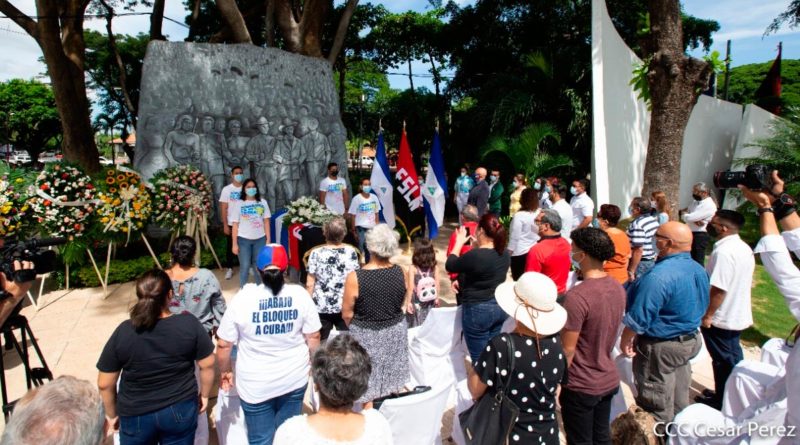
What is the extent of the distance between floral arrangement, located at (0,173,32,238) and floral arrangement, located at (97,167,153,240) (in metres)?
0.81

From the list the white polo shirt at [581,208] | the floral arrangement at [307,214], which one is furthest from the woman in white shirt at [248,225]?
the white polo shirt at [581,208]

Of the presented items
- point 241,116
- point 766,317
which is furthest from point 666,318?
point 241,116

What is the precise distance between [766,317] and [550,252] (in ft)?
13.7

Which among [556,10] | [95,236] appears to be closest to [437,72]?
[556,10]

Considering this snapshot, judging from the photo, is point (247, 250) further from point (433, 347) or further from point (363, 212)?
point (433, 347)

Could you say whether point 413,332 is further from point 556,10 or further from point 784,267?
point 556,10

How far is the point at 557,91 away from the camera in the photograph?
41.3ft

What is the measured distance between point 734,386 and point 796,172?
32.8 ft

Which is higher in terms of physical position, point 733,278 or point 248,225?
point 248,225

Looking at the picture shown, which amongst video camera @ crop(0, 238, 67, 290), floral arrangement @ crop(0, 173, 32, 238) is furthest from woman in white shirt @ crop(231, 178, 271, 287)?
video camera @ crop(0, 238, 67, 290)

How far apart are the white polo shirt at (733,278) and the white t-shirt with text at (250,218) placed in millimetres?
5124

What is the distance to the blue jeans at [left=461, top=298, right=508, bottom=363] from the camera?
3.75 metres

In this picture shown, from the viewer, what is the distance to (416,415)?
263 cm

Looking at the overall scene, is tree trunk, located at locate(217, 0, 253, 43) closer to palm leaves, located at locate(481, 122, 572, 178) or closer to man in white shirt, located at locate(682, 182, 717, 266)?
palm leaves, located at locate(481, 122, 572, 178)
